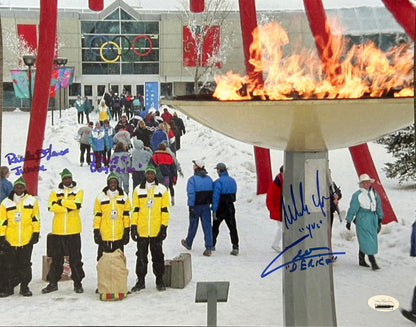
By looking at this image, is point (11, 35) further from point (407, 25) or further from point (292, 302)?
point (292, 302)

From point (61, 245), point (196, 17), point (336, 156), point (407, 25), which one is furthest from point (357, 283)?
point (196, 17)

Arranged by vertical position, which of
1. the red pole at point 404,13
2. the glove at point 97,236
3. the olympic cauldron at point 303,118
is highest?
the red pole at point 404,13

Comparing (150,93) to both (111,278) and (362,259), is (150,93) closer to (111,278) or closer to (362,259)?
(362,259)

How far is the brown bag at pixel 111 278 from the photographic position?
801 cm

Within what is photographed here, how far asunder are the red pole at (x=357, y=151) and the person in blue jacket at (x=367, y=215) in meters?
2.06

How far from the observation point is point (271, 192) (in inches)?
380

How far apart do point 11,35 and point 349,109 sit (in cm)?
4913

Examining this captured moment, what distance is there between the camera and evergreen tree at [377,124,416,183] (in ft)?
48.8

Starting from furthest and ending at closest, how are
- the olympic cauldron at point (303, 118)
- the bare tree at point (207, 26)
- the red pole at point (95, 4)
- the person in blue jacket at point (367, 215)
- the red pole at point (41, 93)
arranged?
1. the bare tree at point (207, 26)
2. the red pole at point (95, 4)
3. the red pole at point (41, 93)
4. the person in blue jacket at point (367, 215)
5. the olympic cauldron at point (303, 118)

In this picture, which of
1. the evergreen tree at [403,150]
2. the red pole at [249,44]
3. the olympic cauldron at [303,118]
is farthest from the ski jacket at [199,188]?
the evergreen tree at [403,150]

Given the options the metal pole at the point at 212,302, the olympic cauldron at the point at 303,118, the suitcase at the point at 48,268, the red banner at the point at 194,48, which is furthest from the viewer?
the red banner at the point at 194,48

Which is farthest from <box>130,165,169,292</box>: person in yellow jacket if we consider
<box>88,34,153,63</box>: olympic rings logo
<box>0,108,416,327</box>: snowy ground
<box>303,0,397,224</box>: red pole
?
<box>88,34,153,63</box>: olympic rings logo

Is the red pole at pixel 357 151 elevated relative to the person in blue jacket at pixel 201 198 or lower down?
elevated
